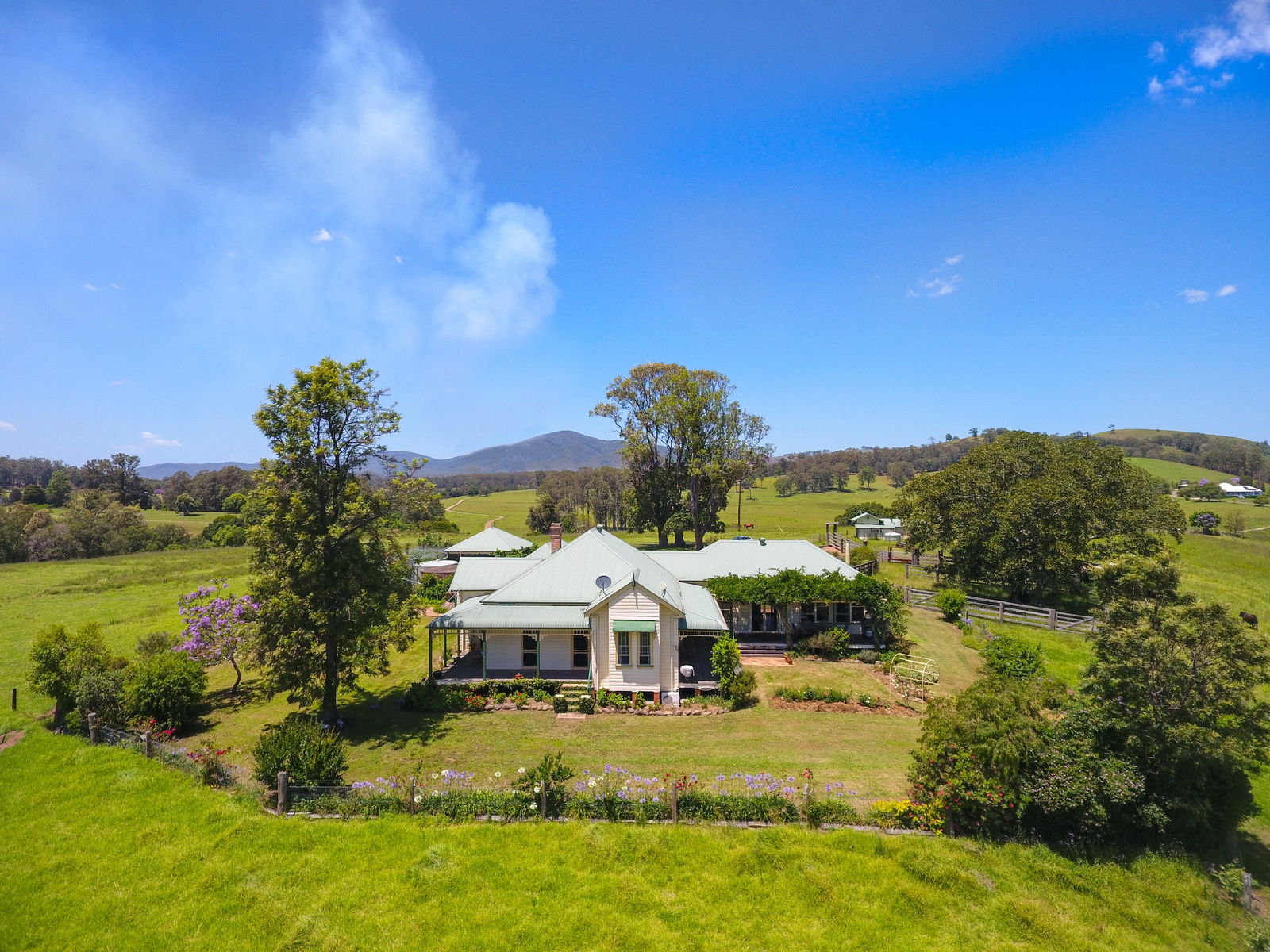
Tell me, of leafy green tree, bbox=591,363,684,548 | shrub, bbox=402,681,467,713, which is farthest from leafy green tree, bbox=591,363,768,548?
shrub, bbox=402,681,467,713

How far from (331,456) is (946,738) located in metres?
19.2

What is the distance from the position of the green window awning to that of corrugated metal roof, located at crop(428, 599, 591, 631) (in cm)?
141

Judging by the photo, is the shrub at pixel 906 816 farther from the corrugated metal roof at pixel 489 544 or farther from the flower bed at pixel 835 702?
the corrugated metal roof at pixel 489 544

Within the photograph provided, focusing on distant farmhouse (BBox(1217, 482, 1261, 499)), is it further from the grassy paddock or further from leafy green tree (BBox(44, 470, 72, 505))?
leafy green tree (BBox(44, 470, 72, 505))

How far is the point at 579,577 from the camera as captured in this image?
23.7 meters

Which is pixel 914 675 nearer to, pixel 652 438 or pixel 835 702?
pixel 835 702

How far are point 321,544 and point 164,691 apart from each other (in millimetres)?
7117

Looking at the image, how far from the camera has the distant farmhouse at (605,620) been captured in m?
20.5

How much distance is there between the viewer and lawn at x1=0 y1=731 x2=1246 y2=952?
902cm

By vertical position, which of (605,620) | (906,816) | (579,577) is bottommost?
(906,816)

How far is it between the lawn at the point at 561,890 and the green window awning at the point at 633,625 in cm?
868

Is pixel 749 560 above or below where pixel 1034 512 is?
below

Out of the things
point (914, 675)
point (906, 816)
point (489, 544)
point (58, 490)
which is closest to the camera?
point (906, 816)

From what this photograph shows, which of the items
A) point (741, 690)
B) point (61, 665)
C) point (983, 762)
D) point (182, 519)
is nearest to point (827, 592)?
point (741, 690)
